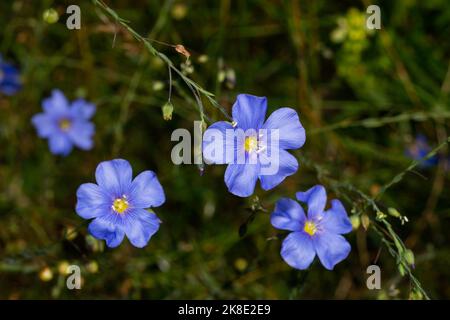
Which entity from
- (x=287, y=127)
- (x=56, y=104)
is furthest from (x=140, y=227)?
(x=56, y=104)

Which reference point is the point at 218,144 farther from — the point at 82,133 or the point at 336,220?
the point at 82,133

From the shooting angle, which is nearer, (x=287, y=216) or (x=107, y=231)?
(x=107, y=231)

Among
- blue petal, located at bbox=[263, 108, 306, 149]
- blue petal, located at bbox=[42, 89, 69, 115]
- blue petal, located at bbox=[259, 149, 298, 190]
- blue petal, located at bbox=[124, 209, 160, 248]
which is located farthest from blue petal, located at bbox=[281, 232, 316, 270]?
blue petal, located at bbox=[42, 89, 69, 115]

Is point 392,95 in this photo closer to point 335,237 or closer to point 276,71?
point 276,71

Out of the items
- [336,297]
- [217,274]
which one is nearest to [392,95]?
[336,297]

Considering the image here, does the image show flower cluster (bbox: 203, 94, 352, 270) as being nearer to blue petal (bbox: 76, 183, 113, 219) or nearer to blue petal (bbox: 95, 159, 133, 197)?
blue petal (bbox: 95, 159, 133, 197)

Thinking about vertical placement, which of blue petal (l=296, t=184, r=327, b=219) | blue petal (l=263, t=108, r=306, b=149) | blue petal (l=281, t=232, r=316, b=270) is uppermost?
blue petal (l=263, t=108, r=306, b=149)
